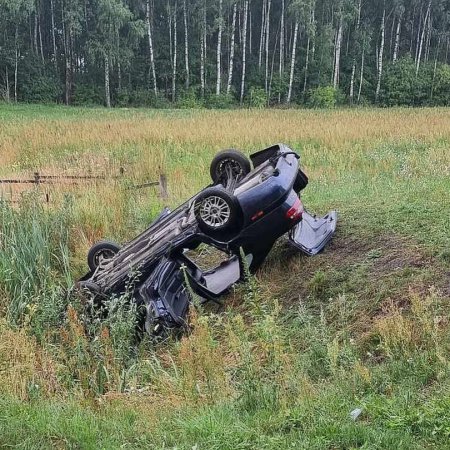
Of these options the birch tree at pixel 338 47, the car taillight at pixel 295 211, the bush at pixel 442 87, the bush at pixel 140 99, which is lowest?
the bush at pixel 140 99

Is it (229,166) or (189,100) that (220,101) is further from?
(229,166)

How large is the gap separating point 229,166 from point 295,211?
1.61 meters

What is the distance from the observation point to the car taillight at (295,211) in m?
5.74

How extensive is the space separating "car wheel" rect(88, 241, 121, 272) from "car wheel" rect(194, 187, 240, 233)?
1653mm

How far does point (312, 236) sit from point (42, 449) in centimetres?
389

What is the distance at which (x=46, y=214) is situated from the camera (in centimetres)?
812

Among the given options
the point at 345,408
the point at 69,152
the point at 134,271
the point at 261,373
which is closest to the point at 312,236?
the point at 134,271

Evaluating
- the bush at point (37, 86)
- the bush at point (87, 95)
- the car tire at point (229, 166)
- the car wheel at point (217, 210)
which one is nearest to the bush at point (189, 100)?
the bush at point (87, 95)

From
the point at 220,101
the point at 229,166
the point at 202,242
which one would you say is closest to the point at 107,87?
the point at 220,101

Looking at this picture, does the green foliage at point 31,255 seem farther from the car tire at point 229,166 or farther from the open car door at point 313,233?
the open car door at point 313,233

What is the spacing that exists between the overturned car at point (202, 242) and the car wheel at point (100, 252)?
2.18 ft

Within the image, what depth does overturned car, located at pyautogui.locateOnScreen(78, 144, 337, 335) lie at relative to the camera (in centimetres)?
554

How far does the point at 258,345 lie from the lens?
4.58 metres

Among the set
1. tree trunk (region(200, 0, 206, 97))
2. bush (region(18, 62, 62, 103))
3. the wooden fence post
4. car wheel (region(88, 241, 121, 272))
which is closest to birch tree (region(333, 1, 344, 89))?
tree trunk (region(200, 0, 206, 97))
